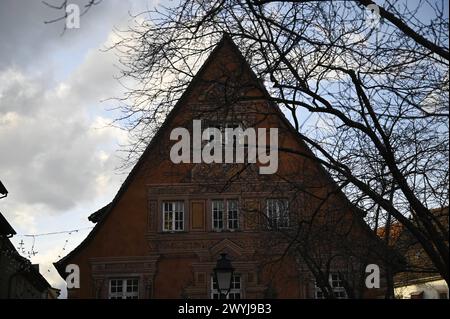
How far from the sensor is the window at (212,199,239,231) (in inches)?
799

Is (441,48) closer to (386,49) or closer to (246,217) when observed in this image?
(386,49)

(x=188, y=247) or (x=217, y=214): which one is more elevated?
(x=217, y=214)

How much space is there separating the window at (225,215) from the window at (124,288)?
3.06 metres

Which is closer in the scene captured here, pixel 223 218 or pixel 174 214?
pixel 223 218

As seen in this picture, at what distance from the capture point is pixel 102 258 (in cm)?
2025

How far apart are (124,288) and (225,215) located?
3903mm

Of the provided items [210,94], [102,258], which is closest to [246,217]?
[102,258]

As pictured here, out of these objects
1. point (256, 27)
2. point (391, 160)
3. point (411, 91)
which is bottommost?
point (391, 160)

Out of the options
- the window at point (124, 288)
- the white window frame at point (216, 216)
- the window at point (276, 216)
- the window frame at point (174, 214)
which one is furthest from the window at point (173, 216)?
the window at point (276, 216)

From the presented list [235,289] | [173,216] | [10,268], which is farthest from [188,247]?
[10,268]

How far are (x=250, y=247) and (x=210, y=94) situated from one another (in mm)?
11313

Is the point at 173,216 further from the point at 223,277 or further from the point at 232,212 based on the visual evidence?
the point at 223,277

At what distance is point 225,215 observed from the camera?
66.6 feet

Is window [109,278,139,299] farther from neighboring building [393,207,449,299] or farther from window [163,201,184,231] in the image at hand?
neighboring building [393,207,449,299]
